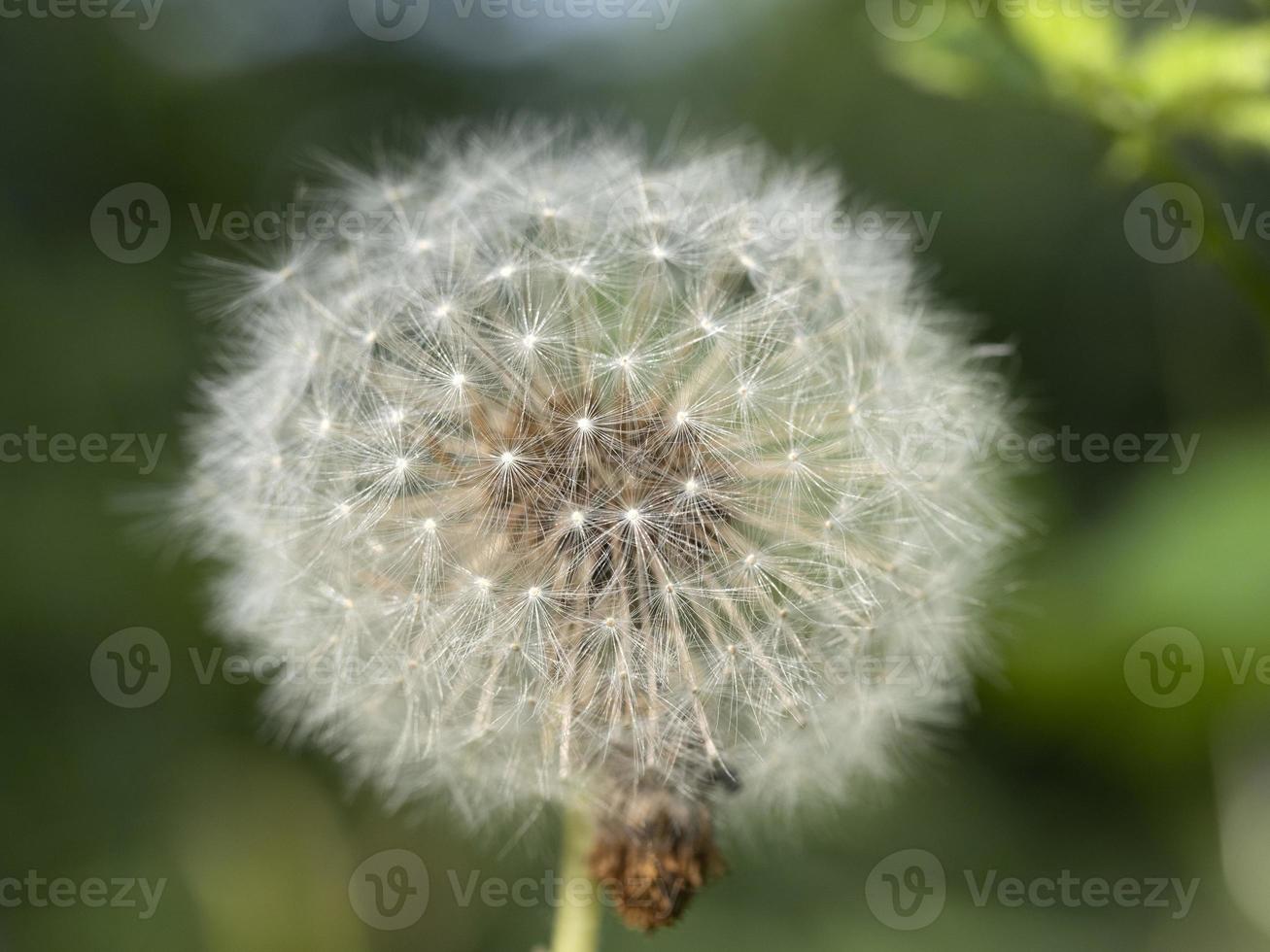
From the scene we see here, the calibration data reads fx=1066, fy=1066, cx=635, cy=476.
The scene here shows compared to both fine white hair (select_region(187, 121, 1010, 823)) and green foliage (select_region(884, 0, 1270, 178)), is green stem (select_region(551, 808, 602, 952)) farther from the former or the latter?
green foliage (select_region(884, 0, 1270, 178))

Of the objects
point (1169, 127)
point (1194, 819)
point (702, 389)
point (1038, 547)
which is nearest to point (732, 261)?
point (702, 389)

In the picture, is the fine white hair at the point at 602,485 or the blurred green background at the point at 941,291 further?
the blurred green background at the point at 941,291

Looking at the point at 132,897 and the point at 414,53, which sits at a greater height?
the point at 414,53

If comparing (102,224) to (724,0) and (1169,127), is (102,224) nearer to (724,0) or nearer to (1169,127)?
(724,0)

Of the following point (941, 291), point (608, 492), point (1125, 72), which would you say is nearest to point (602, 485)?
point (608, 492)

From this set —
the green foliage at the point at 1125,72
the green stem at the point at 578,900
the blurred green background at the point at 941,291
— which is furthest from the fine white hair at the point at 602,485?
the blurred green background at the point at 941,291

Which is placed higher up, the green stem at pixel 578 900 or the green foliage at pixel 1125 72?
the green foliage at pixel 1125 72

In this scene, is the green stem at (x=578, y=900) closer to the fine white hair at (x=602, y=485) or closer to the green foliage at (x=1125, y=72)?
the fine white hair at (x=602, y=485)
